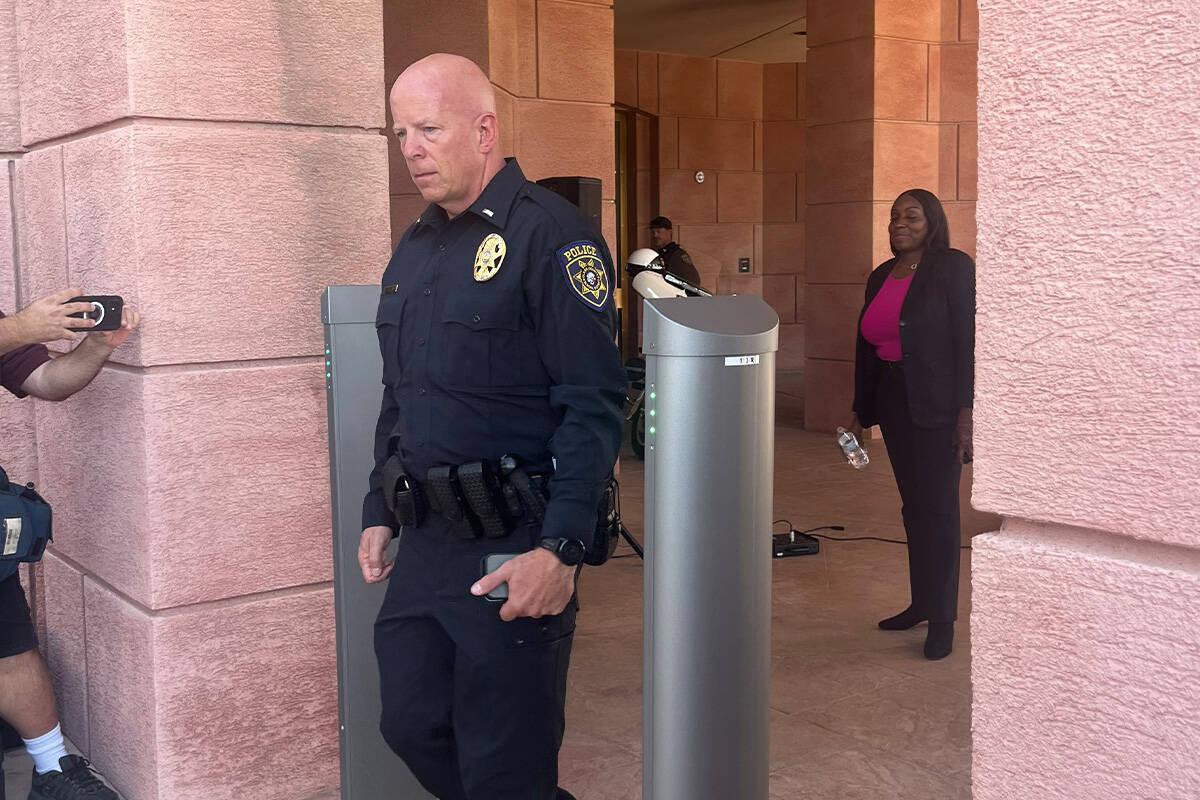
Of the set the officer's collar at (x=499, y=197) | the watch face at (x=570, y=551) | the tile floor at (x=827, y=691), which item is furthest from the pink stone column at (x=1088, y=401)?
the tile floor at (x=827, y=691)

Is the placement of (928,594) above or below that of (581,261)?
below

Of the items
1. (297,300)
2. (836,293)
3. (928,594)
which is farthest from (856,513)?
(297,300)

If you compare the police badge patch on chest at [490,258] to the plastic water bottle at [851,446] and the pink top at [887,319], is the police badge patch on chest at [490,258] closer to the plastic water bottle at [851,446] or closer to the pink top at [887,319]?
the pink top at [887,319]

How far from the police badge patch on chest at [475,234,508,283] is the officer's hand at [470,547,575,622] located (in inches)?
19.5

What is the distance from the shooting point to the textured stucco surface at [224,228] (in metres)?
2.83

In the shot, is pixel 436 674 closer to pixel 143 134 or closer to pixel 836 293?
pixel 143 134

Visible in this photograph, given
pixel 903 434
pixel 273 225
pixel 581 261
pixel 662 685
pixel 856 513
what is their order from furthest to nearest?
pixel 856 513 → pixel 903 434 → pixel 273 225 → pixel 581 261 → pixel 662 685

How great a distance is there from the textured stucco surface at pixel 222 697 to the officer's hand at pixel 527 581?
1164mm

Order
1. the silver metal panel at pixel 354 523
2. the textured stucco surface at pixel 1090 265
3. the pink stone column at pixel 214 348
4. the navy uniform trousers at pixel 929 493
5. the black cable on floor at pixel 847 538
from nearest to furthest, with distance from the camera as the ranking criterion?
1. the textured stucco surface at pixel 1090 265
2. the silver metal panel at pixel 354 523
3. the pink stone column at pixel 214 348
4. the navy uniform trousers at pixel 929 493
5. the black cable on floor at pixel 847 538

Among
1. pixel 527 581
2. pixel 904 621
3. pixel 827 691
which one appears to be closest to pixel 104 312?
pixel 527 581

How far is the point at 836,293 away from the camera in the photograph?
9.85 metres

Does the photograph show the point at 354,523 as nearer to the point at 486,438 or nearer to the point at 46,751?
the point at 486,438

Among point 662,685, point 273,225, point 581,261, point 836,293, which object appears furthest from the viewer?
point 836,293

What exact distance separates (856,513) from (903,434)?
8.53 ft
